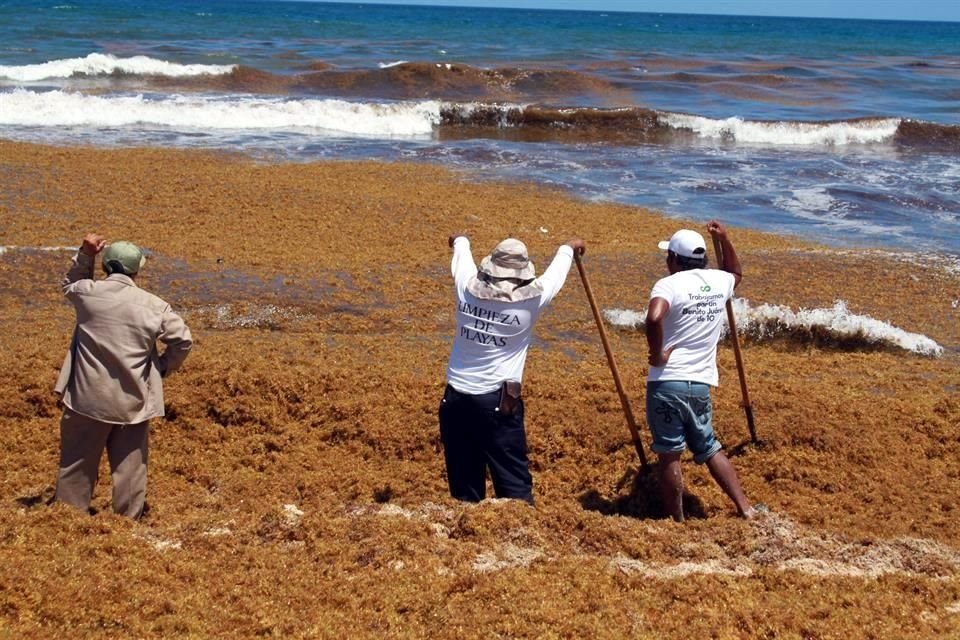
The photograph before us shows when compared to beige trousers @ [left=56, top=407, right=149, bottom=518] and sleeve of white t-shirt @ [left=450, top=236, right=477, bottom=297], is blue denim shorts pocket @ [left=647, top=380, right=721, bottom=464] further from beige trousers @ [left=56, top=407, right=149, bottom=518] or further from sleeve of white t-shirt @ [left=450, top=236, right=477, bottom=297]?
beige trousers @ [left=56, top=407, right=149, bottom=518]

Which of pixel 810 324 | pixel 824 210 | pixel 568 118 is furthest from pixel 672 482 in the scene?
pixel 568 118

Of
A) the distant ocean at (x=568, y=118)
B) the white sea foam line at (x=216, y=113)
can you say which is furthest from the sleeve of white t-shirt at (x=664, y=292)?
the white sea foam line at (x=216, y=113)

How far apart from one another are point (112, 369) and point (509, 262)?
6.11ft

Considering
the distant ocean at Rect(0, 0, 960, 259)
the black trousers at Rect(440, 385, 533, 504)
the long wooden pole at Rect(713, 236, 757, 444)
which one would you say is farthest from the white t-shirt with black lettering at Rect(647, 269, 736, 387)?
the distant ocean at Rect(0, 0, 960, 259)

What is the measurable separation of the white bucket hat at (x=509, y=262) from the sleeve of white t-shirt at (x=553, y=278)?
0.42ft

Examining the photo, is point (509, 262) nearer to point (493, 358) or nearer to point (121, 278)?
point (493, 358)

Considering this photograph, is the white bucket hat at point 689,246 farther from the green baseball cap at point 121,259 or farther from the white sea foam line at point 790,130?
the white sea foam line at point 790,130

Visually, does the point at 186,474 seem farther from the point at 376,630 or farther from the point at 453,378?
the point at 376,630

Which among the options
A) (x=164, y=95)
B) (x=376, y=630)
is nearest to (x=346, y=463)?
(x=376, y=630)

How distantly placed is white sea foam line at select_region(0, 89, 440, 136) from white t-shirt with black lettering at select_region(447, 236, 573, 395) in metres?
17.3

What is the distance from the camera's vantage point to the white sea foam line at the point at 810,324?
8211 mm

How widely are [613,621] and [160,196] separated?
9829mm

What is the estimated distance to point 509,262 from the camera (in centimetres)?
449

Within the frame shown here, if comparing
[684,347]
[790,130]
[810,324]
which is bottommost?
[790,130]
